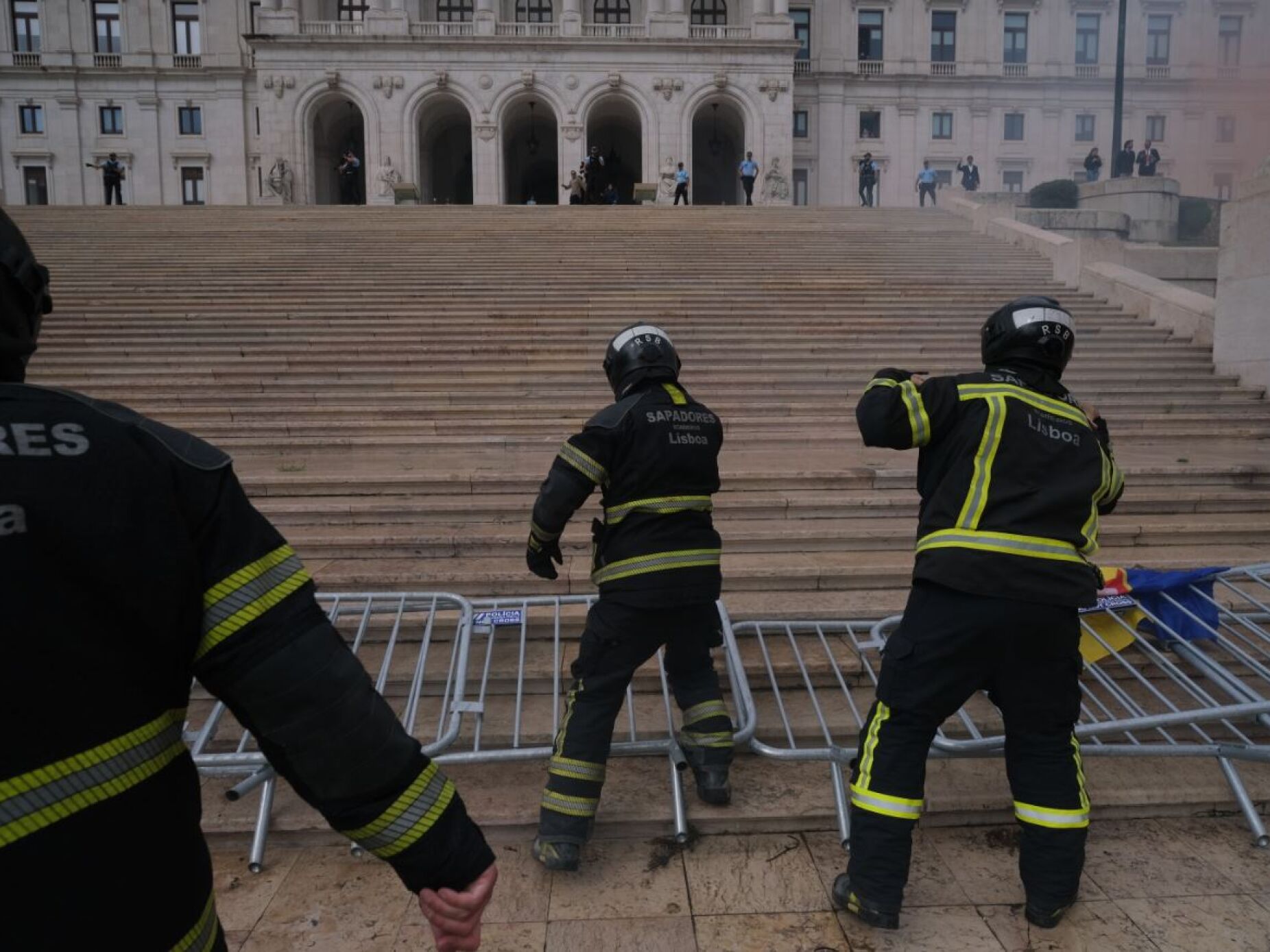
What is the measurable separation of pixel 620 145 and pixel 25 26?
31906mm

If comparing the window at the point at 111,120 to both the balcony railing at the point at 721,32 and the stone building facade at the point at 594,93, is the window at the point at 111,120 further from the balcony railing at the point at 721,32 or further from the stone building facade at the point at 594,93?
the balcony railing at the point at 721,32

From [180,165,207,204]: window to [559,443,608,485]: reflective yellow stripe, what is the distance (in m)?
47.5

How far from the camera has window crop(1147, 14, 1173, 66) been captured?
47.1m

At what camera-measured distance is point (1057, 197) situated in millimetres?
22375

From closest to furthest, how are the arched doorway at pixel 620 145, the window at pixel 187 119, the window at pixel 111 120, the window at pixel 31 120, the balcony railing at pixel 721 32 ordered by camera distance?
the balcony railing at pixel 721 32, the arched doorway at pixel 620 145, the window at pixel 31 120, the window at pixel 111 120, the window at pixel 187 119

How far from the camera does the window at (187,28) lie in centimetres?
4319

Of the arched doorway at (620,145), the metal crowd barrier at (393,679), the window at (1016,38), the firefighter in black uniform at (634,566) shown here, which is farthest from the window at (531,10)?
the firefighter in black uniform at (634,566)

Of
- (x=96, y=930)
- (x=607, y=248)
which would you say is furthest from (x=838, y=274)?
(x=96, y=930)

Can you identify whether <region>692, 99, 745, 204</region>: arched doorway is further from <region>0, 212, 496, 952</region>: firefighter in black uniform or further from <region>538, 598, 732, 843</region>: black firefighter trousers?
<region>0, 212, 496, 952</region>: firefighter in black uniform

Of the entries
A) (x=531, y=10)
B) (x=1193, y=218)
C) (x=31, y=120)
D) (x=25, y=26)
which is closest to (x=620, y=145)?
(x=531, y=10)

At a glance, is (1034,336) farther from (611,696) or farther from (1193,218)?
(1193,218)

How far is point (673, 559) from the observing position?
2994 millimetres

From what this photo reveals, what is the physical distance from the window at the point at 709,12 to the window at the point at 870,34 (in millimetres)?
7994

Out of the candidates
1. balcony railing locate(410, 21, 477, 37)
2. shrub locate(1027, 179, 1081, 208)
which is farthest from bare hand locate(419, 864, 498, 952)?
balcony railing locate(410, 21, 477, 37)
